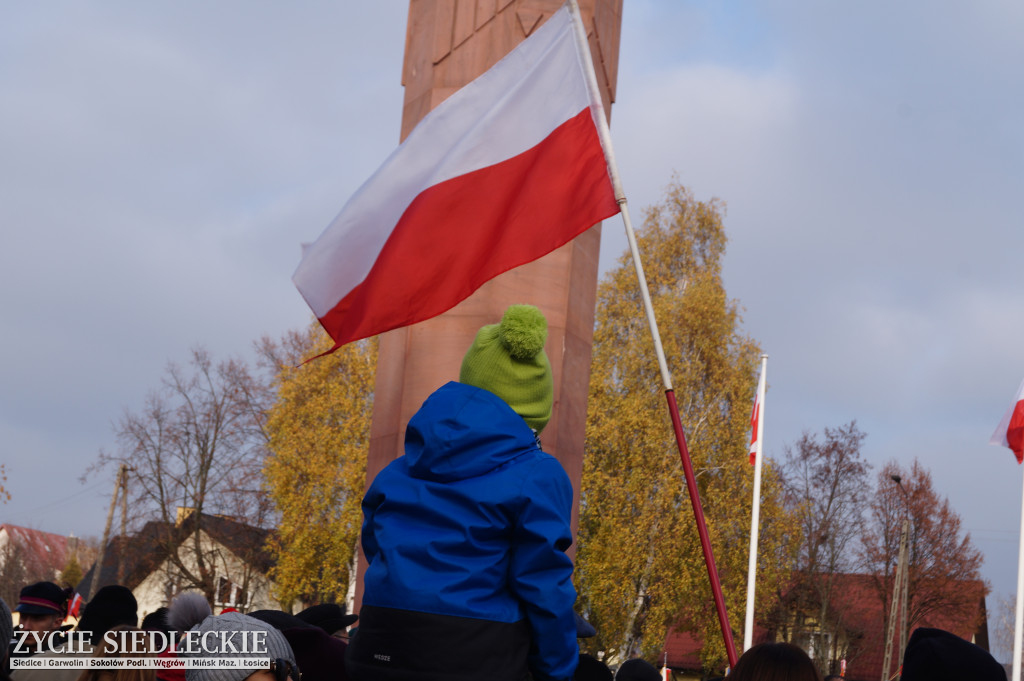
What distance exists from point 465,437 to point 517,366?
16.8 inches

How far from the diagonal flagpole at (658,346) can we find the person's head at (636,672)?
38 centimetres

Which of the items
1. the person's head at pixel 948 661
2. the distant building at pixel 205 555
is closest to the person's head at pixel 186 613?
the person's head at pixel 948 661

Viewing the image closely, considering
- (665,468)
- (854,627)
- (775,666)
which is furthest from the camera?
(854,627)

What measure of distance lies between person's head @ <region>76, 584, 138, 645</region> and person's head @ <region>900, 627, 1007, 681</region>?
148 inches

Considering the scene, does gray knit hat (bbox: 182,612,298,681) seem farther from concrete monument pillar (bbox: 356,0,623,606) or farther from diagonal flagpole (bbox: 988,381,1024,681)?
diagonal flagpole (bbox: 988,381,1024,681)

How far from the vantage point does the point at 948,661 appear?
9.61 ft

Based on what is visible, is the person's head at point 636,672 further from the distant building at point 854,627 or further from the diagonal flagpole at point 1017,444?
the distant building at point 854,627

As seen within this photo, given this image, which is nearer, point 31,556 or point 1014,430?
point 1014,430

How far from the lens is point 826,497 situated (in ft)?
146

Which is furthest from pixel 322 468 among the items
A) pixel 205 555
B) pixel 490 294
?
pixel 490 294

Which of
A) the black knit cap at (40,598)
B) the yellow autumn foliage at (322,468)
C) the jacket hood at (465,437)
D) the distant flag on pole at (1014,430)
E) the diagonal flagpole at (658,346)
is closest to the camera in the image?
the jacket hood at (465,437)

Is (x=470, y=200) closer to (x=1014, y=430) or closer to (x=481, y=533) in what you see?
(x=481, y=533)

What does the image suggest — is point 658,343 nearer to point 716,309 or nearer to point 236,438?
point 716,309

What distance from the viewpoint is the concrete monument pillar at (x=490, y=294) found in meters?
7.34
